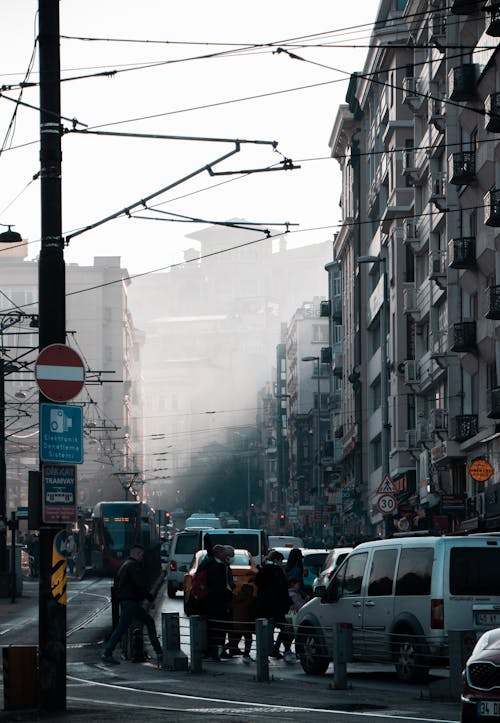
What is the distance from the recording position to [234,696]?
1859cm

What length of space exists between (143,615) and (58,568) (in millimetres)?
9189

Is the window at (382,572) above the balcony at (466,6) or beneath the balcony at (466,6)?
beneath

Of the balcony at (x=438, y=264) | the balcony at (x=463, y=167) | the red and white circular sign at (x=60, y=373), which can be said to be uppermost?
the balcony at (x=463, y=167)

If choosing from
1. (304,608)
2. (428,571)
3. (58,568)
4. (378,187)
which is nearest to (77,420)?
(58,568)

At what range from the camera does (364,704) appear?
17.2 meters

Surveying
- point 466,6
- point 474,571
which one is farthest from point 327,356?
point 474,571

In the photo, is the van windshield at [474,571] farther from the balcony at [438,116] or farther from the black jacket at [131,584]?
the balcony at [438,116]

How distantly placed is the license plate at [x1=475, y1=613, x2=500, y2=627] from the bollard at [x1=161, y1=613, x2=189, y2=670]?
18.2 feet

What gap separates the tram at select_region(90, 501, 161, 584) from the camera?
62438mm

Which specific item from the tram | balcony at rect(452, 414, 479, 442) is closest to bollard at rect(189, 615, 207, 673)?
balcony at rect(452, 414, 479, 442)

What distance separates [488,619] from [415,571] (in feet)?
4.37

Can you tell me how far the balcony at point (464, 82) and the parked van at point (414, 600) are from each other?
28118 mm

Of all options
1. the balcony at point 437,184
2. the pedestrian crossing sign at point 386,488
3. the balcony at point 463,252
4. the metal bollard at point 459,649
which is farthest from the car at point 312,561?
the metal bollard at point 459,649

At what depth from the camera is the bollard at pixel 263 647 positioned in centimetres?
2069
